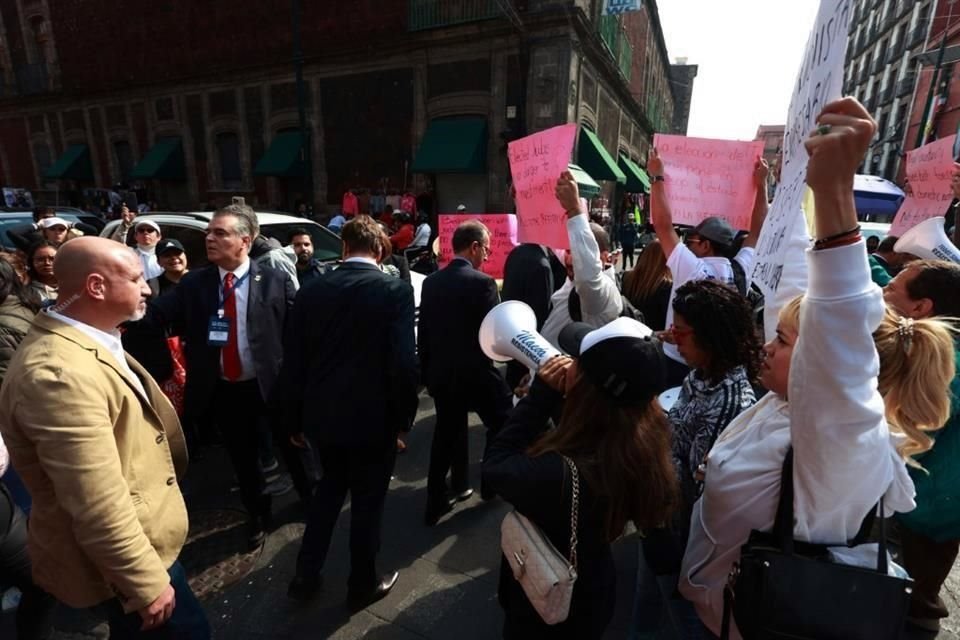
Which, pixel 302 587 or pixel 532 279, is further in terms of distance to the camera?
pixel 532 279

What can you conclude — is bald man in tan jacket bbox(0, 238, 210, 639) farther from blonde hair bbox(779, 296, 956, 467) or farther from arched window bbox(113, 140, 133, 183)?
arched window bbox(113, 140, 133, 183)

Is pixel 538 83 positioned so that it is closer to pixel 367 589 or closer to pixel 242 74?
pixel 242 74

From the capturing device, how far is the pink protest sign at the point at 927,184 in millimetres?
3656

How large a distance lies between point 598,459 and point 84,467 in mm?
1456

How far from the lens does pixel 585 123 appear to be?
47.4 ft

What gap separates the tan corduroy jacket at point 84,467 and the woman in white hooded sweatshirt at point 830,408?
1741 mm

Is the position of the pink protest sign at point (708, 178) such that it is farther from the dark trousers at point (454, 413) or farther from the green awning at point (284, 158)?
the green awning at point (284, 158)

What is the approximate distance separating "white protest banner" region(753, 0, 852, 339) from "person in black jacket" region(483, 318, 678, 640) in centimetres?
56

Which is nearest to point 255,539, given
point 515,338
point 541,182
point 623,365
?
point 515,338

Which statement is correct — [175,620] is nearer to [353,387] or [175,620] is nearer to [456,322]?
[353,387]

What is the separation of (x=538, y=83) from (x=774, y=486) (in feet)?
42.6

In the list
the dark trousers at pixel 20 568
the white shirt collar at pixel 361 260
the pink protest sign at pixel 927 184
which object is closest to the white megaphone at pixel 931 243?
the pink protest sign at pixel 927 184

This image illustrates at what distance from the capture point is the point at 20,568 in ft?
6.47

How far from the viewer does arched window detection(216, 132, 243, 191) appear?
17.7 metres
